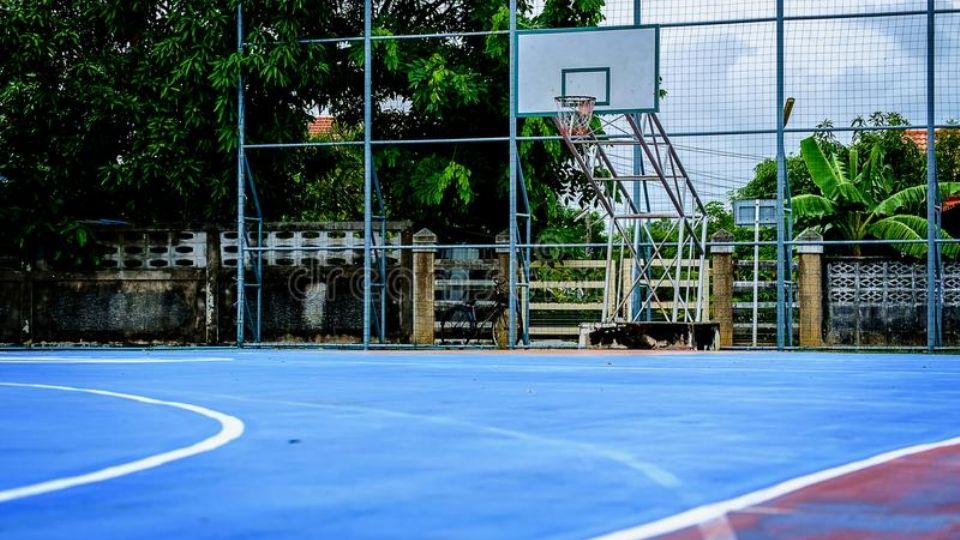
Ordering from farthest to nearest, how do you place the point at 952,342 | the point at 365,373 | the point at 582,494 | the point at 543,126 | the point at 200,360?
1. the point at 543,126
2. the point at 952,342
3. the point at 200,360
4. the point at 365,373
5. the point at 582,494

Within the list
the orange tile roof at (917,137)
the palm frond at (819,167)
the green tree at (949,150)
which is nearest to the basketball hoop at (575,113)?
the palm frond at (819,167)

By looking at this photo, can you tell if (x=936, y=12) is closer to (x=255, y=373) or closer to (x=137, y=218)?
(x=255, y=373)

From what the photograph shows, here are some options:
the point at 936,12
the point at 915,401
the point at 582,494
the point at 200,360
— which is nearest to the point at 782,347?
the point at 936,12

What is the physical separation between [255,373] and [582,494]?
7.35 m

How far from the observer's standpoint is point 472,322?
18.9m

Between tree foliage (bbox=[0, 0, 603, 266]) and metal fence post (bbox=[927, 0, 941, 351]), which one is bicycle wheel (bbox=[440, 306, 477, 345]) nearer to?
tree foliage (bbox=[0, 0, 603, 266])

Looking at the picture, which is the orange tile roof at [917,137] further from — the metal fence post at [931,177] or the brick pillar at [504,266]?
the brick pillar at [504,266]

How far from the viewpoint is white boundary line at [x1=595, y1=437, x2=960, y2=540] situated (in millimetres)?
3736

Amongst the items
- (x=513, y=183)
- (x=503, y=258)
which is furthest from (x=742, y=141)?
(x=503, y=258)

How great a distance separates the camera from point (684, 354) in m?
15.0

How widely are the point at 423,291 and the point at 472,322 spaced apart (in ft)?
2.46

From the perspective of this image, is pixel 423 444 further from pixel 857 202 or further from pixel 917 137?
Result: pixel 917 137

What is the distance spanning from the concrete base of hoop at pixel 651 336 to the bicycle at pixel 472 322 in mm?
1869

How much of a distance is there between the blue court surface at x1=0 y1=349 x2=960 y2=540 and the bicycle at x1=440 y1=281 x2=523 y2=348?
705 cm
